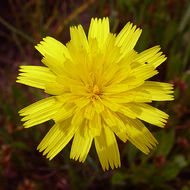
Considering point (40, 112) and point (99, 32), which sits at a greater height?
point (99, 32)

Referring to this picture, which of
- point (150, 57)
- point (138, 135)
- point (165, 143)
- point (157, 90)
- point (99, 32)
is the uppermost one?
point (99, 32)

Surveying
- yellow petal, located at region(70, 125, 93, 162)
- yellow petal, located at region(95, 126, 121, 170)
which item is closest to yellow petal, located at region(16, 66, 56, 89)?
yellow petal, located at region(70, 125, 93, 162)

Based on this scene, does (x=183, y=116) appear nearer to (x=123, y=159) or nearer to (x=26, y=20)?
(x=123, y=159)

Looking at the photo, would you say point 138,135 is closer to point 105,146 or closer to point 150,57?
point 105,146

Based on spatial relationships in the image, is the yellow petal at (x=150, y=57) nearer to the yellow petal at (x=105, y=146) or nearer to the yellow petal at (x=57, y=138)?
the yellow petal at (x=105, y=146)

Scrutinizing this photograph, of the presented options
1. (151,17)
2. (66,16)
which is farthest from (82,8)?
(151,17)

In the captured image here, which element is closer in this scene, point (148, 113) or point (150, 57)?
point (148, 113)

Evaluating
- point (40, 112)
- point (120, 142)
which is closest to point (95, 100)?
point (40, 112)
